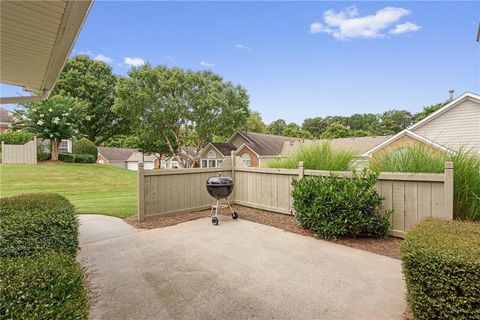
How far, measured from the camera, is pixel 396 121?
139 ft

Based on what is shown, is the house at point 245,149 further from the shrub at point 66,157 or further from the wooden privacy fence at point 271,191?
the wooden privacy fence at point 271,191

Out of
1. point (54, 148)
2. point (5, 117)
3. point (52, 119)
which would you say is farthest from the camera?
point (5, 117)

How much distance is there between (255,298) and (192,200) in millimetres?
4261

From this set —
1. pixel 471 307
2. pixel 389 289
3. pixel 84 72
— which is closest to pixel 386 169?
pixel 389 289

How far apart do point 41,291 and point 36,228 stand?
1.19 meters

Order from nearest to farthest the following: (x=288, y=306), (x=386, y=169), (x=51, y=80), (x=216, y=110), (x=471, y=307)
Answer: (x=471, y=307), (x=288, y=306), (x=51, y=80), (x=386, y=169), (x=216, y=110)

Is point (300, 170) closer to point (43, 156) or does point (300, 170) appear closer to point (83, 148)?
point (43, 156)

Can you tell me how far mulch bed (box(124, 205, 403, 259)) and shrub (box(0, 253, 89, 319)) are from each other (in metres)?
3.90

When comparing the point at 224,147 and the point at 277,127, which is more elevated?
the point at 277,127

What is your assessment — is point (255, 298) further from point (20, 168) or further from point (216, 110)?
point (216, 110)

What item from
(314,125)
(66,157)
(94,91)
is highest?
(314,125)

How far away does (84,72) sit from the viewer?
2464 centimetres

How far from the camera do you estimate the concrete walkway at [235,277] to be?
7.76 feet

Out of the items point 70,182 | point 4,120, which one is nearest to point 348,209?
point 70,182
